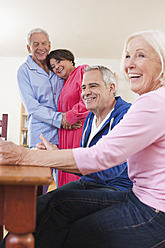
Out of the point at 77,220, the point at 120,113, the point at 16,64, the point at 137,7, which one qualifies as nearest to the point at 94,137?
the point at 120,113

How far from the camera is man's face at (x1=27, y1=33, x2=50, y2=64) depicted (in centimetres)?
210

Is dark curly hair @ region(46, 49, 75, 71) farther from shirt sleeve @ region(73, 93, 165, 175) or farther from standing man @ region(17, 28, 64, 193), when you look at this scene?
shirt sleeve @ region(73, 93, 165, 175)

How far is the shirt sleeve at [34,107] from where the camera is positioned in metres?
2.01

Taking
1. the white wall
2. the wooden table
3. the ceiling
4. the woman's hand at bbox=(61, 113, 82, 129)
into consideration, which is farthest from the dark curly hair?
the white wall

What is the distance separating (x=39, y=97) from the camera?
2086mm

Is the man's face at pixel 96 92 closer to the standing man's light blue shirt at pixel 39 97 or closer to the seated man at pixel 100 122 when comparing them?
the seated man at pixel 100 122

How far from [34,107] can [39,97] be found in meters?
0.10

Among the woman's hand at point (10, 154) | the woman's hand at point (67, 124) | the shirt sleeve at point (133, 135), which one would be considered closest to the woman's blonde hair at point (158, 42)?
the shirt sleeve at point (133, 135)

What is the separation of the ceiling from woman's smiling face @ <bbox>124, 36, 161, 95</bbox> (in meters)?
3.36

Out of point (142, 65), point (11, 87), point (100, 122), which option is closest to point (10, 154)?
point (142, 65)

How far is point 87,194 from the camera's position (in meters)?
1.00

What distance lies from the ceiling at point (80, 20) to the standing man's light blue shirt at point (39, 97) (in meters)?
2.41

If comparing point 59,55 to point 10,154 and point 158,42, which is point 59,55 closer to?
point 158,42

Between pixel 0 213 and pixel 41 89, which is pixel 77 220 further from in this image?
pixel 41 89
